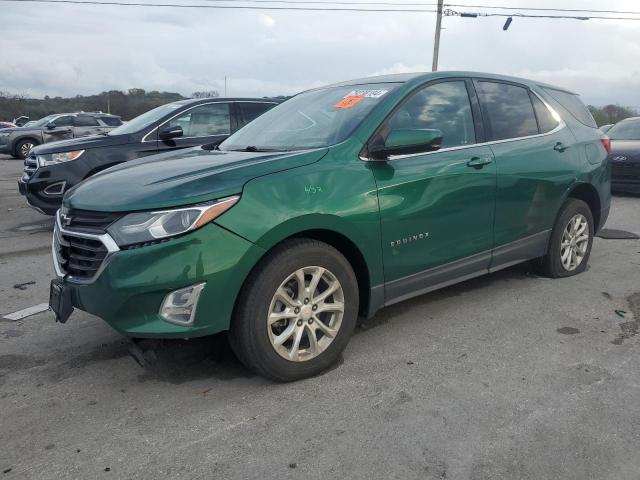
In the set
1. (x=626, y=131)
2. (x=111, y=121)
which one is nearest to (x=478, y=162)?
(x=626, y=131)

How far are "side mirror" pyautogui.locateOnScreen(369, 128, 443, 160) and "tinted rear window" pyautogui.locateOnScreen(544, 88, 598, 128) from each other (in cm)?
216

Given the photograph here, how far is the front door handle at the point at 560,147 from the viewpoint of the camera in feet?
15.3

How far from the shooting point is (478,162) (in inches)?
157

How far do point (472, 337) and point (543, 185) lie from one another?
152 centimetres

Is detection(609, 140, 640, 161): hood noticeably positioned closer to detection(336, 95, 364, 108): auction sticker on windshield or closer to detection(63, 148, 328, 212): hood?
detection(336, 95, 364, 108): auction sticker on windshield

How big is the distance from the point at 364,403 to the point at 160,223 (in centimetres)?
139

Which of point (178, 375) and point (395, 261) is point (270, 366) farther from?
point (395, 261)

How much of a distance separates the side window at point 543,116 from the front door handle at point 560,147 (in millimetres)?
143

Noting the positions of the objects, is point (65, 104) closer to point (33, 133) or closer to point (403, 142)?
point (33, 133)

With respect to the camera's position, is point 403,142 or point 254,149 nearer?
point 403,142

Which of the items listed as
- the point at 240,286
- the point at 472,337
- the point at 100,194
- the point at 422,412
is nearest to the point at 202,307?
the point at 240,286

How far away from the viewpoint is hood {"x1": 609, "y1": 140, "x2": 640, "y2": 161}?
9.87m

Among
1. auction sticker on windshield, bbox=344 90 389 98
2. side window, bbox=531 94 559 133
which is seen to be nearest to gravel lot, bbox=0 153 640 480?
side window, bbox=531 94 559 133

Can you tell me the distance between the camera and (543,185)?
177 inches
